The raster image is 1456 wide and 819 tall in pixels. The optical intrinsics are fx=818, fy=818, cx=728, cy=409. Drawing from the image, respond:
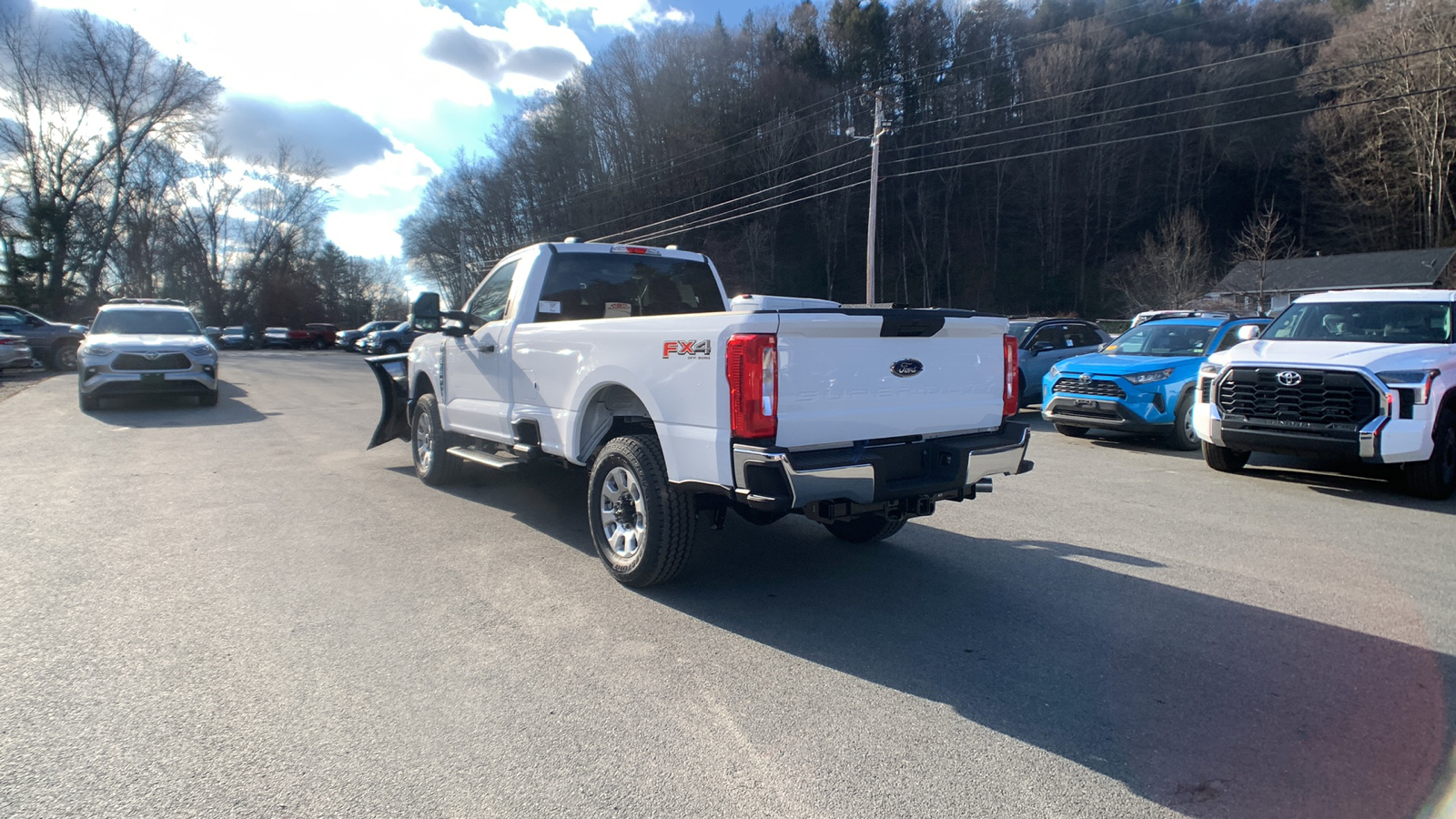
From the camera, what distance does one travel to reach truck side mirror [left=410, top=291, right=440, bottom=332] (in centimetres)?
653

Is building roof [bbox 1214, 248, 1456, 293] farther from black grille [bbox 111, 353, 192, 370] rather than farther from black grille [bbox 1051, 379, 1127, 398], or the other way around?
black grille [bbox 111, 353, 192, 370]

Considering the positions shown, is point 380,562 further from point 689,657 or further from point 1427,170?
point 1427,170

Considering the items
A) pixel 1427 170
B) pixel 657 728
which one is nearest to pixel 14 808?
pixel 657 728

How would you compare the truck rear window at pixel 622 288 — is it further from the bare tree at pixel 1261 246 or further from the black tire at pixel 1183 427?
the bare tree at pixel 1261 246

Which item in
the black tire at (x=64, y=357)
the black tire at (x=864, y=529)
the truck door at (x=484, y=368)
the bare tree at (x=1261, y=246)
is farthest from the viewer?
the bare tree at (x=1261, y=246)

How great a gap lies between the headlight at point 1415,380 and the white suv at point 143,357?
16532mm

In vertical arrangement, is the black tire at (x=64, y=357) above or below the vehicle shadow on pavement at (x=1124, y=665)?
above

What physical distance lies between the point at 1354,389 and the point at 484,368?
7.65 meters

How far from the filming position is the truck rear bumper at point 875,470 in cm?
392

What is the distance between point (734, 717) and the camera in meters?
3.32

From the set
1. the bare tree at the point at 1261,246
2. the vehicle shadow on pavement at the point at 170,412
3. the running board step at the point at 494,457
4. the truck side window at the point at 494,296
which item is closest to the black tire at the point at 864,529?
the running board step at the point at 494,457

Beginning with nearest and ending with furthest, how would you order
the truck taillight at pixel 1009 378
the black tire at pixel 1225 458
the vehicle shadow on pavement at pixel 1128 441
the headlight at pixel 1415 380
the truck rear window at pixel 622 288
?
the truck taillight at pixel 1009 378 → the truck rear window at pixel 622 288 → the headlight at pixel 1415 380 → the black tire at pixel 1225 458 → the vehicle shadow on pavement at pixel 1128 441

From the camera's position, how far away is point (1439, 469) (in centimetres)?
738

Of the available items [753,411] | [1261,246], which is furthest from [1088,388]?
[1261,246]
